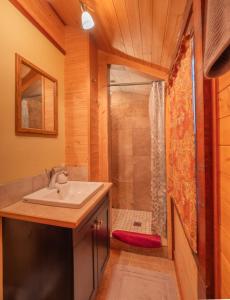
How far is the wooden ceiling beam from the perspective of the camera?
1.80 metres

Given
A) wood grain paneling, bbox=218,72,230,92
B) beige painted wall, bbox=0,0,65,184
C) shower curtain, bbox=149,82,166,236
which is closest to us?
wood grain paneling, bbox=218,72,230,92

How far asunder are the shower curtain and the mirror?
1255 millimetres

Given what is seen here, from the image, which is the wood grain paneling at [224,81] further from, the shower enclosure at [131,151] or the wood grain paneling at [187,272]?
the shower enclosure at [131,151]

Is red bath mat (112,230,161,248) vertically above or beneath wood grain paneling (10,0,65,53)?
beneath

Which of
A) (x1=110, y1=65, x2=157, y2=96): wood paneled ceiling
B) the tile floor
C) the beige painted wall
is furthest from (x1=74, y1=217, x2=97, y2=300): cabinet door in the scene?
(x1=110, y1=65, x2=157, y2=96): wood paneled ceiling

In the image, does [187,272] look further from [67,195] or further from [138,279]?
[67,195]

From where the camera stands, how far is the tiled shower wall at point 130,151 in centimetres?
280

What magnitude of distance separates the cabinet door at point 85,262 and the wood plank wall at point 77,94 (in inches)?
29.7

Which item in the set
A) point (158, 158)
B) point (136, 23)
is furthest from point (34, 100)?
point (158, 158)

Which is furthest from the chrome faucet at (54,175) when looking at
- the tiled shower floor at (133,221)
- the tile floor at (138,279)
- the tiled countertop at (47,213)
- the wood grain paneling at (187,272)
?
the tiled shower floor at (133,221)

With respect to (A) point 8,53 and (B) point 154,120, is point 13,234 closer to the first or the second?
(A) point 8,53

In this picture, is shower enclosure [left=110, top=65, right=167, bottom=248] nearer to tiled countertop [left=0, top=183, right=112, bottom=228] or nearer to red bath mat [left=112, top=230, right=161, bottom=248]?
red bath mat [left=112, top=230, right=161, bottom=248]

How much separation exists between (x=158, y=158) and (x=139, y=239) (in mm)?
1055

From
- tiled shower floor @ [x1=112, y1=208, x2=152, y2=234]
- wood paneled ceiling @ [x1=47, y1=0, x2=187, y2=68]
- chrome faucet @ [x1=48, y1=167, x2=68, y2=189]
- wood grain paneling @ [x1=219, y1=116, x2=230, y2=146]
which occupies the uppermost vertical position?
wood paneled ceiling @ [x1=47, y1=0, x2=187, y2=68]
